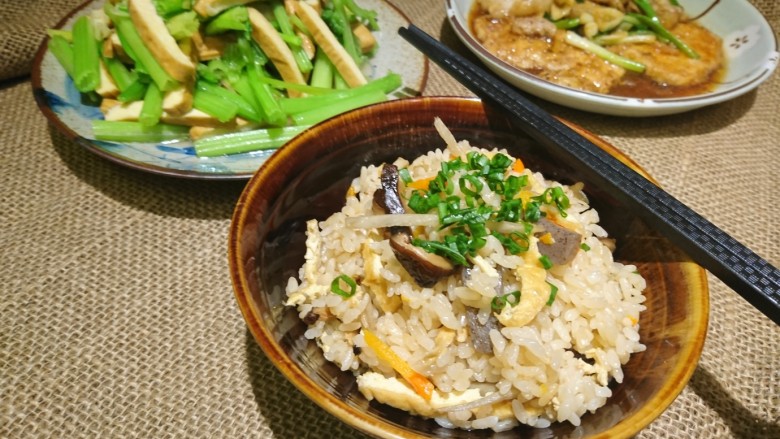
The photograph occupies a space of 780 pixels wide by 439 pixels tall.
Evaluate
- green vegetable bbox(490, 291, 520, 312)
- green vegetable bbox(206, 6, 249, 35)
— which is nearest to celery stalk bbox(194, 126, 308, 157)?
green vegetable bbox(206, 6, 249, 35)

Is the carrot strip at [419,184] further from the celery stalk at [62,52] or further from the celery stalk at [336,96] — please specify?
the celery stalk at [62,52]

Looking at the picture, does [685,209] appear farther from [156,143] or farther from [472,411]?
[156,143]

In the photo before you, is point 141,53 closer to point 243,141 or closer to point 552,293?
point 243,141

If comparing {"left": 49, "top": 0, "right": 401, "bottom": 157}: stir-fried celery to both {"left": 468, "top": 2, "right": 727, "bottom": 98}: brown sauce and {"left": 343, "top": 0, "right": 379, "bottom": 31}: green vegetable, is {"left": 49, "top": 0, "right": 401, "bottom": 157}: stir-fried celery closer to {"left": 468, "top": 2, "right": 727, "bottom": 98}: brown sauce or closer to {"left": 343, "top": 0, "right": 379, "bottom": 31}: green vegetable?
{"left": 343, "top": 0, "right": 379, "bottom": 31}: green vegetable

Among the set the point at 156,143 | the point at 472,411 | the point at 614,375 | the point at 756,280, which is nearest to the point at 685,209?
the point at 756,280

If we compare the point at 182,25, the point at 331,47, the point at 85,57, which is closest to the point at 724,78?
the point at 331,47

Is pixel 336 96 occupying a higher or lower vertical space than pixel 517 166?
lower
